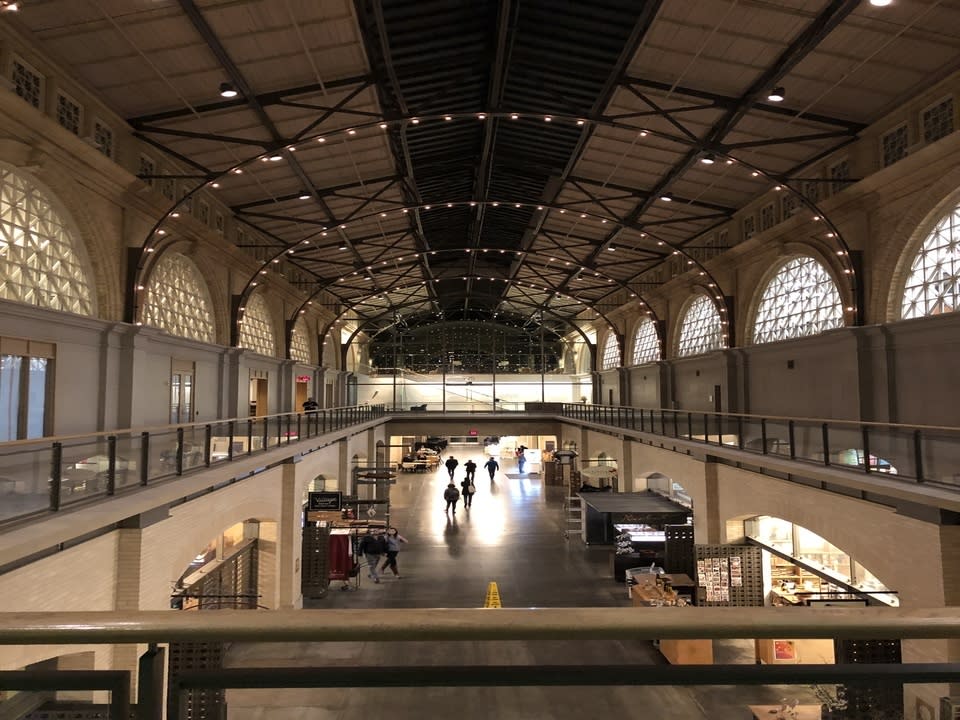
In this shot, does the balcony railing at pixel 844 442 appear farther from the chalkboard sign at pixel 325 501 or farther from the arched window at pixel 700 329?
the arched window at pixel 700 329

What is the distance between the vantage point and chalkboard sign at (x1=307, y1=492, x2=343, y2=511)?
61.0 feet

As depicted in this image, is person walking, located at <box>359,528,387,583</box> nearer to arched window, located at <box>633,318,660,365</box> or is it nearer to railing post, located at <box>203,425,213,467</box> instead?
railing post, located at <box>203,425,213,467</box>

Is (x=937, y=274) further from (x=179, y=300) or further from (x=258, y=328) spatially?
(x=258, y=328)

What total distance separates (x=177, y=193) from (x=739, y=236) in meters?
18.9

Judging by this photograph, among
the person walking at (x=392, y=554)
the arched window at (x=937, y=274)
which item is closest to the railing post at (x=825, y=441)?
the arched window at (x=937, y=274)

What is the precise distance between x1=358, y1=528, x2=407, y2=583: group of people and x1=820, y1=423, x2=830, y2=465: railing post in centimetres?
1222

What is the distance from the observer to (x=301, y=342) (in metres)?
35.1

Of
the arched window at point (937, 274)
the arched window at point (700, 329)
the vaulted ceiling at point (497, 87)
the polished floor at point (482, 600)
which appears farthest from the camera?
the arched window at point (700, 329)

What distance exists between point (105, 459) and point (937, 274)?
16467 millimetres

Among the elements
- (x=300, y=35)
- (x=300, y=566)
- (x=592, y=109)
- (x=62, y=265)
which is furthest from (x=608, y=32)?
(x=300, y=566)

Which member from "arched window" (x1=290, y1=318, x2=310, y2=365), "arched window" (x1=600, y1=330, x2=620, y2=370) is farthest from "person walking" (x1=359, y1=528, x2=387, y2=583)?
"arched window" (x1=600, y1=330, x2=620, y2=370)

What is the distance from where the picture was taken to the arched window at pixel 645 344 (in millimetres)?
35281

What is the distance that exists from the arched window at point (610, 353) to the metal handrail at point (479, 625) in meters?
41.7

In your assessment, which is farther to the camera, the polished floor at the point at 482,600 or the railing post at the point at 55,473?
the railing post at the point at 55,473
